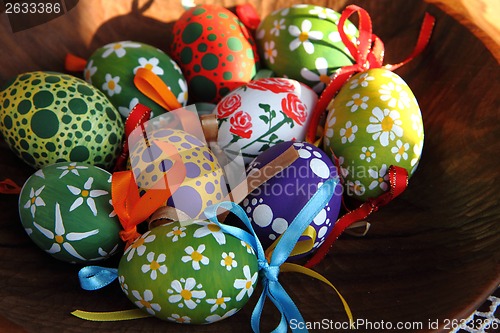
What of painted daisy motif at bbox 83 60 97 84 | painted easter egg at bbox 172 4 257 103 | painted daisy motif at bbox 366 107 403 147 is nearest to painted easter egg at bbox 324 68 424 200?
painted daisy motif at bbox 366 107 403 147

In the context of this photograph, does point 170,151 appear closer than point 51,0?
Yes

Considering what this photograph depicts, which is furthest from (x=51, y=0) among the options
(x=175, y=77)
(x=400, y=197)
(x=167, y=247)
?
(x=400, y=197)

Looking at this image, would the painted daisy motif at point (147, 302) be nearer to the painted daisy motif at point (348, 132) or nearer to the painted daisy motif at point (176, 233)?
the painted daisy motif at point (176, 233)

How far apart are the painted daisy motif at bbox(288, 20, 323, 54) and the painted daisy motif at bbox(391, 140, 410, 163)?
281 millimetres

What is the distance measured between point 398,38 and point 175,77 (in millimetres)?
506

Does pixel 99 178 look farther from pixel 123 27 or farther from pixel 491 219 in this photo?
pixel 491 219

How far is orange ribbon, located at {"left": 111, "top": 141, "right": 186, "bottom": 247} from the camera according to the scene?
90 centimetres

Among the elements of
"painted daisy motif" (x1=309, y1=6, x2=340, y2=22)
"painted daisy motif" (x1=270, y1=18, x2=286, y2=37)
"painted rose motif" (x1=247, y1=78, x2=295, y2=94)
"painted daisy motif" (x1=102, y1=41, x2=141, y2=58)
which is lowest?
"painted daisy motif" (x1=102, y1=41, x2=141, y2=58)

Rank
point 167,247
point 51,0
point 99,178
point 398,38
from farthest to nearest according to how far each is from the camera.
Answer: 1. point 398,38
2. point 51,0
3. point 99,178
4. point 167,247

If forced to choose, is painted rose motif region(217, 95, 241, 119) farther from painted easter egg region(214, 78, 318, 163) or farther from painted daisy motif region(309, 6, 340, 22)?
painted daisy motif region(309, 6, 340, 22)

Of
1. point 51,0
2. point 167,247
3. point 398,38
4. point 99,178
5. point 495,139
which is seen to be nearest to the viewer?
point 167,247

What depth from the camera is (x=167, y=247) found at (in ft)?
2.71

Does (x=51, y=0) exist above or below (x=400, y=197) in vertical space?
above

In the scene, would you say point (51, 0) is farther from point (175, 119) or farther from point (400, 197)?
point (400, 197)
